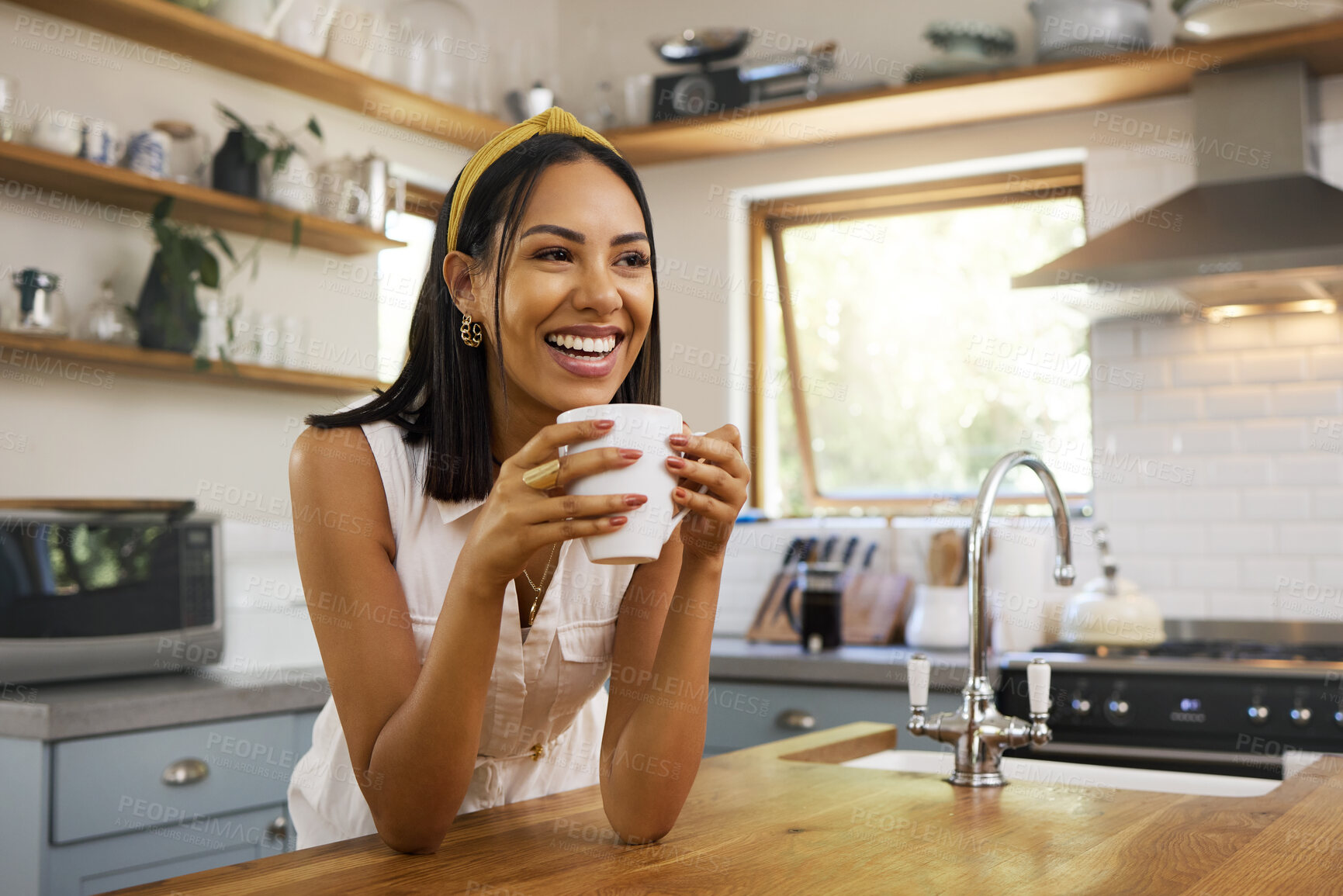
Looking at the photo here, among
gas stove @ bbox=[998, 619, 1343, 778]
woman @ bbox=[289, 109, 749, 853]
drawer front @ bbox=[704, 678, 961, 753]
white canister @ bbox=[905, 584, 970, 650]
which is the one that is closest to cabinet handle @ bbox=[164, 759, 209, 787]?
woman @ bbox=[289, 109, 749, 853]

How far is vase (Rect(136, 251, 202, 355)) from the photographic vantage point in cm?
287

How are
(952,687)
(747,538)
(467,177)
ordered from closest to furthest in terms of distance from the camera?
1. (467,177)
2. (952,687)
3. (747,538)

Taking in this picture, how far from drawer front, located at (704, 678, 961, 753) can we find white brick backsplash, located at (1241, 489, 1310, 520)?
3.63 feet

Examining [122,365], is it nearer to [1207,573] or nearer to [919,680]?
[919,680]

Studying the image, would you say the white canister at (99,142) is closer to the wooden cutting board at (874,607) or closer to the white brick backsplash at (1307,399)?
the wooden cutting board at (874,607)

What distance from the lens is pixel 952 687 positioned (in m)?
2.85

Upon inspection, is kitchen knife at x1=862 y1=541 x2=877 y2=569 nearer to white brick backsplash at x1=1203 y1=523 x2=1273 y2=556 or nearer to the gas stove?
the gas stove

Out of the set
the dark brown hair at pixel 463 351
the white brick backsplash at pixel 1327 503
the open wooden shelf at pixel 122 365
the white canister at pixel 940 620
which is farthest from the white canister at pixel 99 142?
the white brick backsplash at pixel 1327 503

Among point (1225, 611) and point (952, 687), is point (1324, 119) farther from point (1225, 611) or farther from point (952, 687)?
point (952, 687)

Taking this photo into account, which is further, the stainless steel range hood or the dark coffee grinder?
the dark coffee grinder

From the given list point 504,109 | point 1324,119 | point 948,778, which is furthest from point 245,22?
point 1324,119

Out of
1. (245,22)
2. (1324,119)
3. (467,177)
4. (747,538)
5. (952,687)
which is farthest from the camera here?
(747,538)

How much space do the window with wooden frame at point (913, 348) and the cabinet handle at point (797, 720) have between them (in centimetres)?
112

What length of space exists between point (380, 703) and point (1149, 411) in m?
2.84
